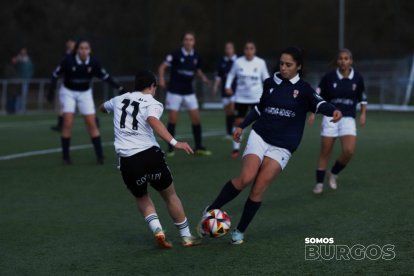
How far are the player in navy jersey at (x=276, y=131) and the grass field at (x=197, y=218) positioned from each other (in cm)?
49

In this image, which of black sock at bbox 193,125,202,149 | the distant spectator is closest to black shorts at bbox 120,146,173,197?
Answer: black sock at bbox 193,125,202,149

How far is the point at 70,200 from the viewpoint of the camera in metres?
10.7

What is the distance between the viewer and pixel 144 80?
7867mm

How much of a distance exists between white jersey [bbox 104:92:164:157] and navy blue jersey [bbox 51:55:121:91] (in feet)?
21.1

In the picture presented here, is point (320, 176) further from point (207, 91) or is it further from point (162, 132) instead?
point (207, 91)

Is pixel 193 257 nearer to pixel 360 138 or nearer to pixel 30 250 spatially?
pixel 30 250

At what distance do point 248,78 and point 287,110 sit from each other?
7.83 metres

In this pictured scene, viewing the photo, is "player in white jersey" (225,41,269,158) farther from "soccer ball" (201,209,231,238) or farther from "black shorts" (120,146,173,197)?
"black shorts" (120,146,173,197)

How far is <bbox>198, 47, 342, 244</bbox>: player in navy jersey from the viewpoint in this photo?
8.02m

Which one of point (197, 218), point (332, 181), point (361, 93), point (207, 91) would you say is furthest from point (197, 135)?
point (207, 91)

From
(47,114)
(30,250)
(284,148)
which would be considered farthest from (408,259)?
(47,114)

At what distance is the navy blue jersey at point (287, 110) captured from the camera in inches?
320

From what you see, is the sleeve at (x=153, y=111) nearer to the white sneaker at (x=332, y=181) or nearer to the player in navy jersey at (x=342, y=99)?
the player in navy jersey at (x=342, y=99)

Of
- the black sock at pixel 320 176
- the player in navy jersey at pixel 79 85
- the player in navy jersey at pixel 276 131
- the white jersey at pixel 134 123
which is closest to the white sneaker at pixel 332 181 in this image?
the black sock at pixel 320 176
